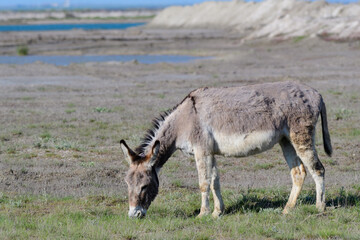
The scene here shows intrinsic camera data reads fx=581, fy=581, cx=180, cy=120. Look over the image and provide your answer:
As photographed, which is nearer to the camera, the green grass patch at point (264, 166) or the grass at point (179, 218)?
the grass at point (179, 218)

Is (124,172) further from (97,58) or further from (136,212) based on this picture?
(97,58)

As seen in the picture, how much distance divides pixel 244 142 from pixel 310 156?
3.56 feet

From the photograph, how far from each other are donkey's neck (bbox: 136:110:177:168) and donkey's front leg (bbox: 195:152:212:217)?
45 cm

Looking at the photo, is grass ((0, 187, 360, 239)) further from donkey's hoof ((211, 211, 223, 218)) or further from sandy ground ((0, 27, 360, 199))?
sandy ground ((0, 27, 360, 199))

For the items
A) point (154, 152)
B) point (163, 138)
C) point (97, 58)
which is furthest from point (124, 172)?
point (97, 58)

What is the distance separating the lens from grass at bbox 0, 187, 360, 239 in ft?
25.2

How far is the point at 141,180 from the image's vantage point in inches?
336

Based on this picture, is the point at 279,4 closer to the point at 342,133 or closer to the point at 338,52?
the point at 338,52

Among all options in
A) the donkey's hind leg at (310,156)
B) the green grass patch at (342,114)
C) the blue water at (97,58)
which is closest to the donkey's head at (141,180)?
the donkey's hind leg at (310,156)

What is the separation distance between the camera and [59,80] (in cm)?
3161

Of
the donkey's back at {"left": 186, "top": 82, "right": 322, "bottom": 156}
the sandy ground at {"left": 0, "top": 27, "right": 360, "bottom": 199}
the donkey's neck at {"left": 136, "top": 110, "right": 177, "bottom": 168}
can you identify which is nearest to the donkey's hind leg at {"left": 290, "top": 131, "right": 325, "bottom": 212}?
the donkey's back at {"left": 186, "top": 82, "right": 322, "bottom": 156}

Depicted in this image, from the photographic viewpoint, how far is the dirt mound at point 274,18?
58.3 meters

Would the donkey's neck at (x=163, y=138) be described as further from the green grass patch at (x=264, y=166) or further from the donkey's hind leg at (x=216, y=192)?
the green grass patch at (x=264, y=166)

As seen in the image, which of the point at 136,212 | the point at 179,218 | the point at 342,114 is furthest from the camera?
the point at 342,114
